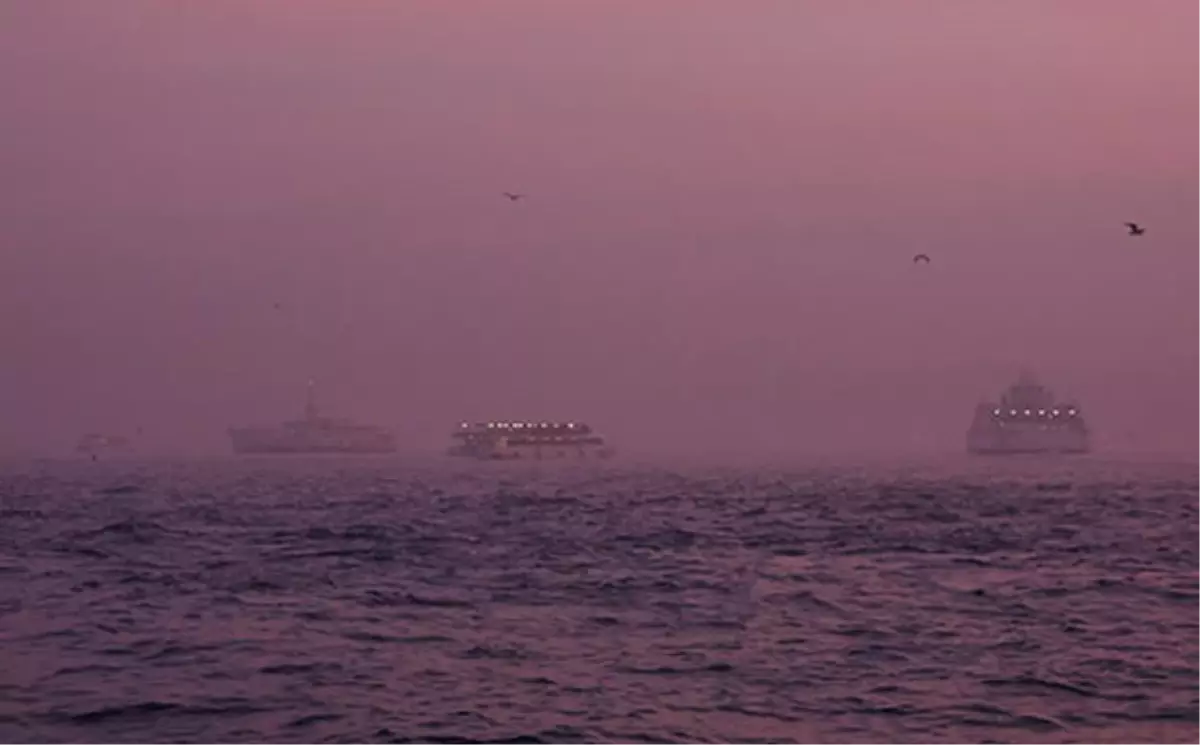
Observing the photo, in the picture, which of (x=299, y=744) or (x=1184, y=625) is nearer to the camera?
(x=299, y=744)

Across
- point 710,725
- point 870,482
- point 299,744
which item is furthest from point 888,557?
point 870,482

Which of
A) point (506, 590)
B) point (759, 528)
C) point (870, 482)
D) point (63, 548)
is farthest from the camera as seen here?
point (870, 482)

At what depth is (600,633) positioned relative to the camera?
2822 cm

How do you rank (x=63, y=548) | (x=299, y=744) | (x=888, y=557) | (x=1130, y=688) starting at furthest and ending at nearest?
(x=63, y=548) < (x=888, y=557) < (x=1130, y=688) < (x=299, y=744)

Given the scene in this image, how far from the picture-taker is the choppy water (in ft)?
67.8

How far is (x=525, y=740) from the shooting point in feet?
64.7

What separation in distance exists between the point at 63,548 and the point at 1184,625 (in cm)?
3375

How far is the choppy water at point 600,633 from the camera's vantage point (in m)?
20.7

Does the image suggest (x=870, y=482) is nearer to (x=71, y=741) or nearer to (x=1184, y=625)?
(x=1184, y=625)

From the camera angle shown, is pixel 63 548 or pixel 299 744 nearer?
pixel 299 744

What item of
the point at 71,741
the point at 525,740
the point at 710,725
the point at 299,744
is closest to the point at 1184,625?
the point at 710,725

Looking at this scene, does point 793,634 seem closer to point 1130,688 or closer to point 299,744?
point 1130,688

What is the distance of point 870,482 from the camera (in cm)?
11262

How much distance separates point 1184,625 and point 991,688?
28.3 ft
